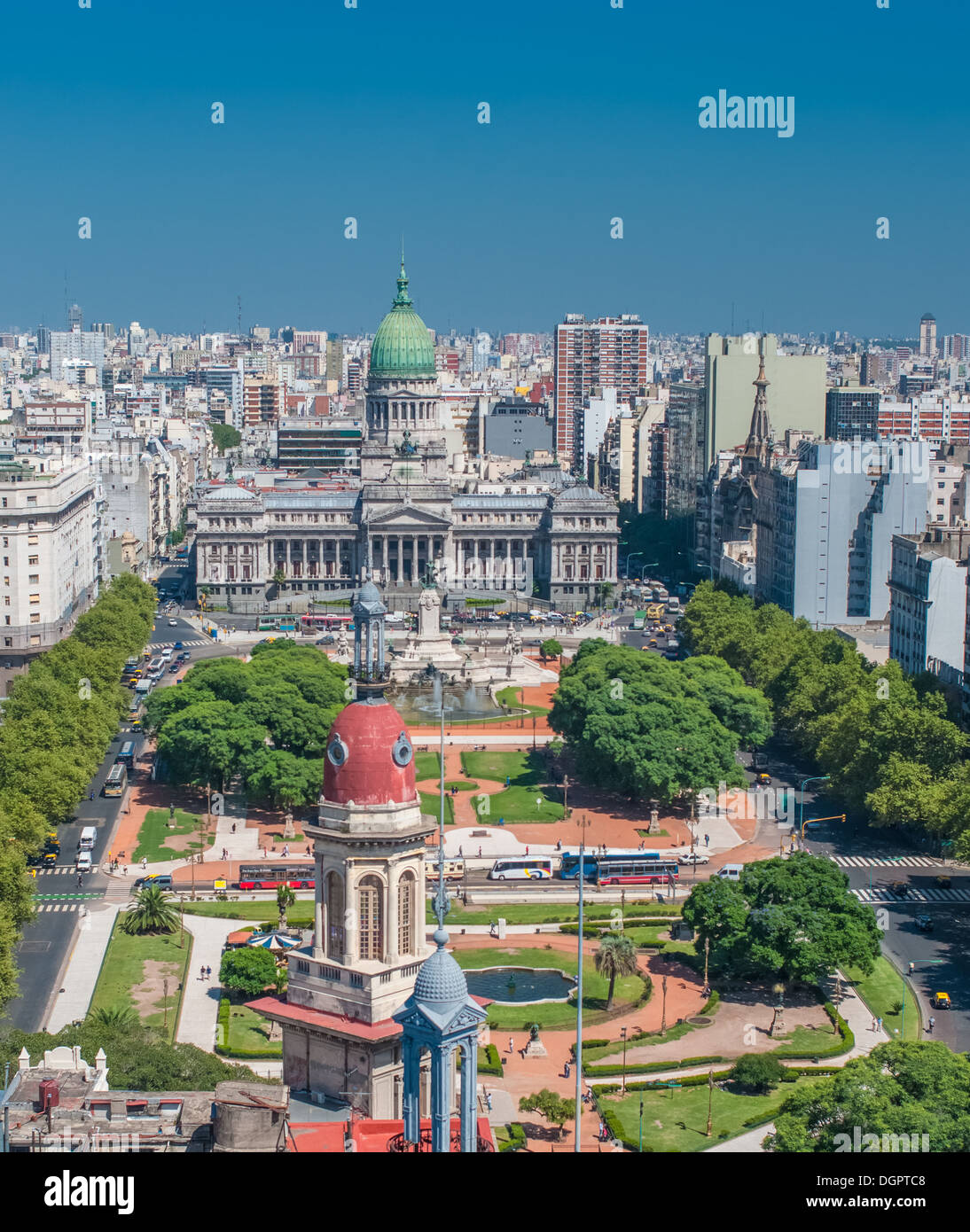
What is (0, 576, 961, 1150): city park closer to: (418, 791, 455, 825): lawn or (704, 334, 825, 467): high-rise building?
(418, 791, 455, 825): lawn

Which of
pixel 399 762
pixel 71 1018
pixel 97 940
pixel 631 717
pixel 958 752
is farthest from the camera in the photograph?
pixel 631 717

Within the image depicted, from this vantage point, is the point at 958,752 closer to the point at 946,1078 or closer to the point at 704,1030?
the point at 704,1030

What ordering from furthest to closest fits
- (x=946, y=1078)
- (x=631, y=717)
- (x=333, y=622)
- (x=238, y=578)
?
(x=238, y=578) < (x=333, y=622) < (x=631, y=717) < (x=946, y=1078)

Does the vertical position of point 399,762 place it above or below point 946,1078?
above

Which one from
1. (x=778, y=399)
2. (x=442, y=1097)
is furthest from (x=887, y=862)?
(x=778, y=399)

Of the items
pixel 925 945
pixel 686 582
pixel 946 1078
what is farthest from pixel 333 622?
pixel 946 1078

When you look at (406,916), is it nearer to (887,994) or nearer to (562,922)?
(887,994)

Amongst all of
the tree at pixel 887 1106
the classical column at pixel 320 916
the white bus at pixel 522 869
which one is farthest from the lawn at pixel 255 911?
the classical column at pixel 320 916

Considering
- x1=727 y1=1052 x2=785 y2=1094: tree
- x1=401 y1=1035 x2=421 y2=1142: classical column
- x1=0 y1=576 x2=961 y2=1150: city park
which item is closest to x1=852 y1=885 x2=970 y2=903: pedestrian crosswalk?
x1=0 y1=576 x2=961 y2=1150: city park
